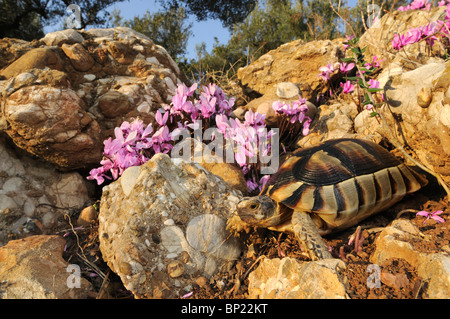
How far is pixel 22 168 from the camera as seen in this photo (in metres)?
2.78

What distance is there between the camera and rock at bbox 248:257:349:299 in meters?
1.51

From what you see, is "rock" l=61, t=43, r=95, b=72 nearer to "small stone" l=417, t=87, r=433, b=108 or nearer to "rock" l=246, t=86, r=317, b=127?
"rock" l=246, t=86, r=317, b=127

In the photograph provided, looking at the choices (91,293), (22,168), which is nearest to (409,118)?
(91,293)

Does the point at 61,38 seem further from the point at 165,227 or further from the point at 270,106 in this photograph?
the point at 165,227

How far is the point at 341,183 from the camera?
217 cm

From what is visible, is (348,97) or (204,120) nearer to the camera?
(204,120)

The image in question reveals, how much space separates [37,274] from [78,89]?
6.57 ft

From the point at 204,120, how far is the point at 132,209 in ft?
5.07

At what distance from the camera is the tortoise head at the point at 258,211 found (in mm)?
1971

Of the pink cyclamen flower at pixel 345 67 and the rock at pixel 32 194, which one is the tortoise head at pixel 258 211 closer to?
the rock at pixel 32 194

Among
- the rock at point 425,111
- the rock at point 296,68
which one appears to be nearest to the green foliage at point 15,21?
the rock at point 296,68

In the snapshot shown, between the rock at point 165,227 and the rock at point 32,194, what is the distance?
29.1 inches
